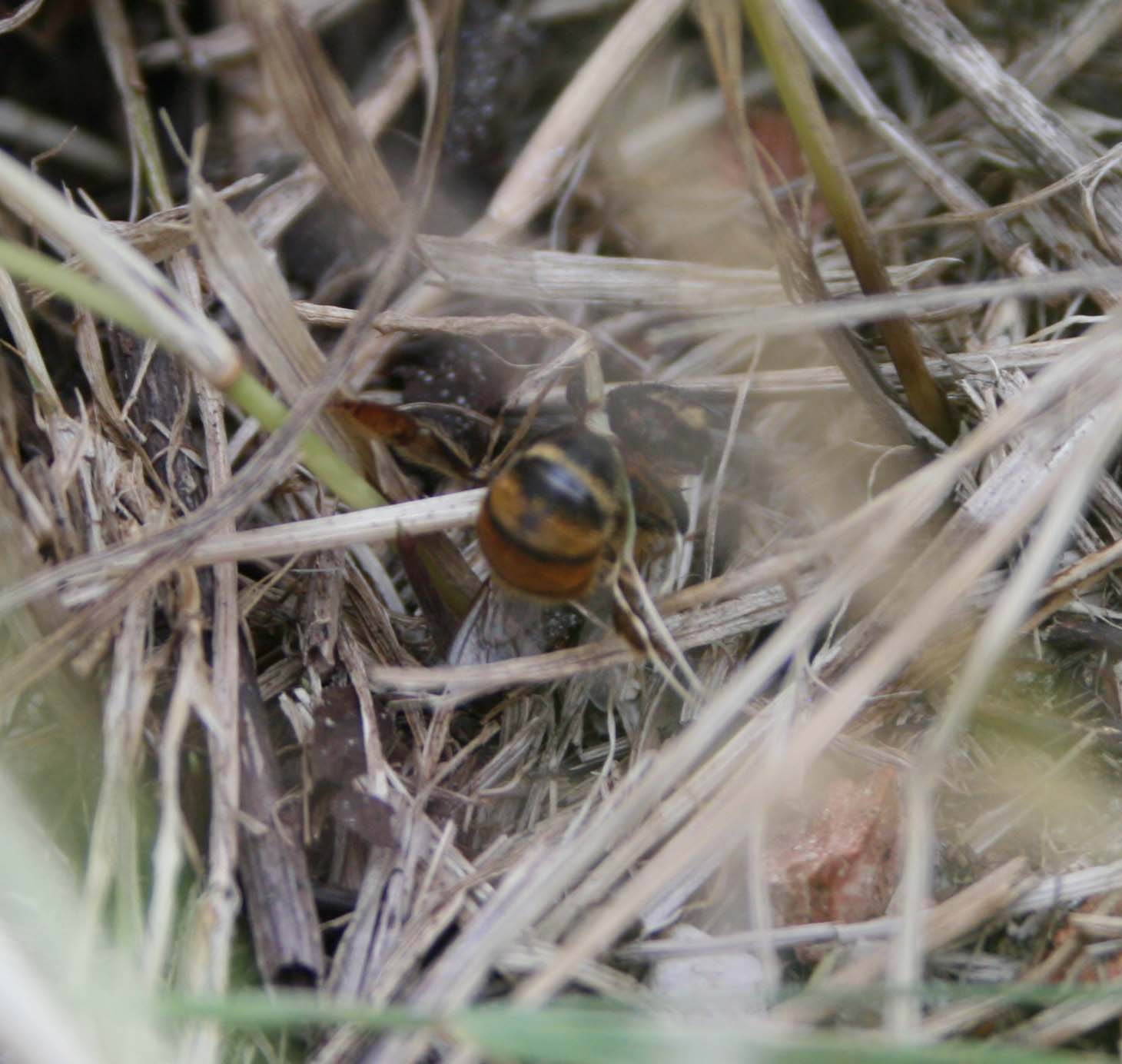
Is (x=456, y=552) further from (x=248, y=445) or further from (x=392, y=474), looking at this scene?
(x=248, y=445)

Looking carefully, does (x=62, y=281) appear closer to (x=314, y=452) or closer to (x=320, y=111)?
(x=314, y=452)

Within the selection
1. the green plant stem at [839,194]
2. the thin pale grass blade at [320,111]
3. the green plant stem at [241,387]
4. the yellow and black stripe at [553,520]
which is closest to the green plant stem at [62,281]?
the green plant stem at [241,387]

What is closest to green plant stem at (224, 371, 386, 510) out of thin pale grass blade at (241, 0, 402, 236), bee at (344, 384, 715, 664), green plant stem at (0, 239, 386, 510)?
green plant stem at (0, 239, 386, 510)

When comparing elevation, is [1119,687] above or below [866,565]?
below

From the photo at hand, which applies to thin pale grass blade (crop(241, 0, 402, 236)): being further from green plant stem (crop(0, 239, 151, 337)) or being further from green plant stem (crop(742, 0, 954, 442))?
green plant stem (crop(742, 0, 954, 442))

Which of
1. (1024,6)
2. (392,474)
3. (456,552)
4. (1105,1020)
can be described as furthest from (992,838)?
(1024,6)

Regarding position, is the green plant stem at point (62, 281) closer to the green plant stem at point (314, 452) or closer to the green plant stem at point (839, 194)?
the green plant stem at point (314, 452)

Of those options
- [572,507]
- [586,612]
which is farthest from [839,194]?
[586,612]
